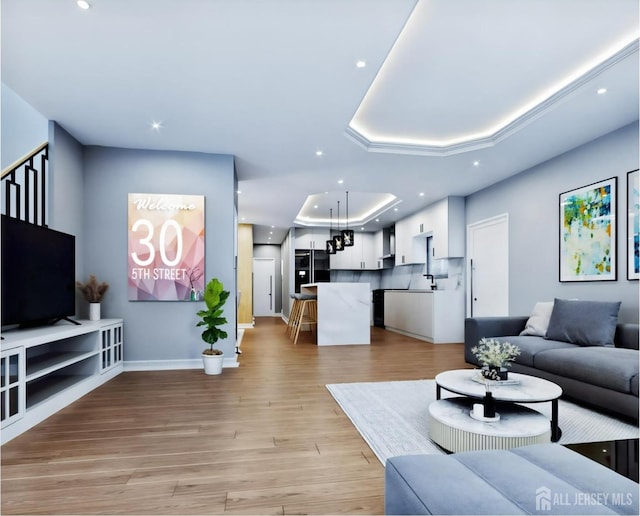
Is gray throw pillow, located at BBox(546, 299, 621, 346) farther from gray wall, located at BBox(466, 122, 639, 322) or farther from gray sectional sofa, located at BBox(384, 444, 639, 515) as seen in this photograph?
gray sectional sofa, located at BBox(384, 444, 639, 515)

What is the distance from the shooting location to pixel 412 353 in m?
5.80

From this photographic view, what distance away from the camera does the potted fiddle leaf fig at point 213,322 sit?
4.43 meters

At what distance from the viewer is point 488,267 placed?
6.35 meters

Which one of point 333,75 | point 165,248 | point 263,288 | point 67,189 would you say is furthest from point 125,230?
point 263,288

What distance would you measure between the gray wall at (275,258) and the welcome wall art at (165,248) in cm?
822

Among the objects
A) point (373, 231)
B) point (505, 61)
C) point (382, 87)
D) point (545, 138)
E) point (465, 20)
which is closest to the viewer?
point (465, 20)

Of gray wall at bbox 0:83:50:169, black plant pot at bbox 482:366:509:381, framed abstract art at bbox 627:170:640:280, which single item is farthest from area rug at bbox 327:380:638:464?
gray wall at bbox 0:83:50:169

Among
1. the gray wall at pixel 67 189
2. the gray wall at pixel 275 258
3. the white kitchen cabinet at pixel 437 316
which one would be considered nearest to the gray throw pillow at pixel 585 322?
the white kitchen cabinet at pixel 437 316

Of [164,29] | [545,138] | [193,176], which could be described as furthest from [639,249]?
[193,176]

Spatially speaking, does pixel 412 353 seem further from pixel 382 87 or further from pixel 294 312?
pixel 382 87

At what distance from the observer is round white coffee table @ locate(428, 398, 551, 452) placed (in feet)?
6.91

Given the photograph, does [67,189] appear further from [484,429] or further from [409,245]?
[409,245]

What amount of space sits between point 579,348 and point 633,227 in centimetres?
136

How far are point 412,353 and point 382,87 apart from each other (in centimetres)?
375
